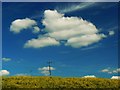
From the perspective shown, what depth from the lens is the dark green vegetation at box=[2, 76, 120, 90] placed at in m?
16.1

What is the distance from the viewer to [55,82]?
53.2 ft

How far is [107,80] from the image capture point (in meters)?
16.9

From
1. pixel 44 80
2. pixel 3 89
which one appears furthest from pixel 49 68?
pixel 3 89

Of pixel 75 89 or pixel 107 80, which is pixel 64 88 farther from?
pixel 107 80

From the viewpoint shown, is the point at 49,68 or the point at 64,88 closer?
the point at 64,88

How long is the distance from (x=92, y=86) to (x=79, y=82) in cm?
66

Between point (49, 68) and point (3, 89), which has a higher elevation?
point (49, 68)

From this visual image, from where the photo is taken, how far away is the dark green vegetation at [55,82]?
16086mm

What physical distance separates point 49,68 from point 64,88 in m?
1.96

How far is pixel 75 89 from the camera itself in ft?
53.4

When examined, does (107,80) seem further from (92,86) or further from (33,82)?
(33,82)

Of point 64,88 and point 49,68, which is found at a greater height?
point 49,68

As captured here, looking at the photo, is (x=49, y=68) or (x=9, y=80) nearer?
(x=9, y=80)

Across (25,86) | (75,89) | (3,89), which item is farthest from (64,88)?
(3,89)
